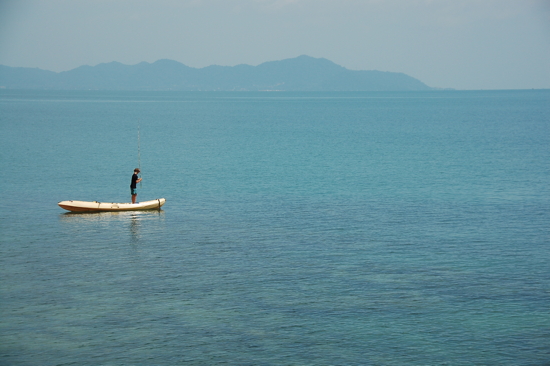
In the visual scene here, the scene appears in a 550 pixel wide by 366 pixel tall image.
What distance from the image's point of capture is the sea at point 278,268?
2198 centimetres

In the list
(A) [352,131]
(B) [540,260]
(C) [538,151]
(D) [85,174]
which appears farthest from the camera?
(A) [352,131]

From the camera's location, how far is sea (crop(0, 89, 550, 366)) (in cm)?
2198

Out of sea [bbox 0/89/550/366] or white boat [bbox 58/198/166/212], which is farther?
white boat [bbox 58/198/166/212]

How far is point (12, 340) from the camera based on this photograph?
2223 cm

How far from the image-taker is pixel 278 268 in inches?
1199

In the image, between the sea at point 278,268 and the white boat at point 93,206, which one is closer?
the sea at point 278,268

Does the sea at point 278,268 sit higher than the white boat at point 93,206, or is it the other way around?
the white boat at point 93,206

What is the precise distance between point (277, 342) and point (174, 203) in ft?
85.8

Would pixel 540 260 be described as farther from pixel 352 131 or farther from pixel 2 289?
pixel 352 131

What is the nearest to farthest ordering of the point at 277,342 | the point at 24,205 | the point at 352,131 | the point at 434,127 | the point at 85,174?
the point at 277,342 → the point at 24,205 → the point at 85,174 → the point at 352,131 → the point at 434,127

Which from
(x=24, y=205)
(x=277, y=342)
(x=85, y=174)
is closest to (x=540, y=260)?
(x=277, y=342)

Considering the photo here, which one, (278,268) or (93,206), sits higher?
(93,206)

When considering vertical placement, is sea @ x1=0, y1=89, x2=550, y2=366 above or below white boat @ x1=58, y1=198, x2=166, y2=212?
below

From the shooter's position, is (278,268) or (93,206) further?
(93,206)
